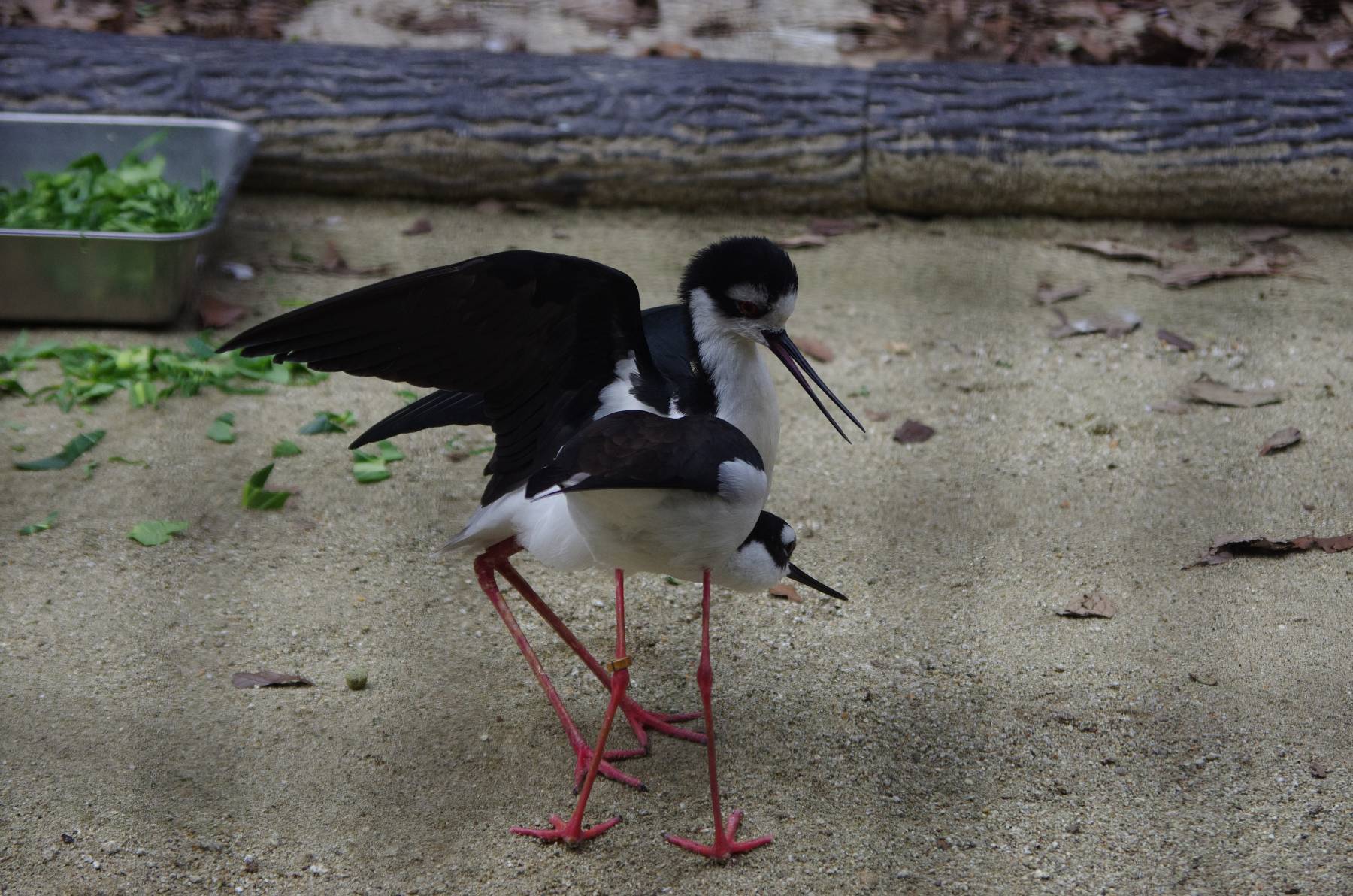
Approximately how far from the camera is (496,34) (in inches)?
199

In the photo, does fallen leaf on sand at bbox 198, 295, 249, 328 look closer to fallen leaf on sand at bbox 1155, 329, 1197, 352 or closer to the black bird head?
the black bird head

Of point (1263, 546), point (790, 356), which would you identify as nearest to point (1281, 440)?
point (1263, 546)

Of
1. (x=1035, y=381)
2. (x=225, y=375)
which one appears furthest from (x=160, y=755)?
(x=1035, y=381)

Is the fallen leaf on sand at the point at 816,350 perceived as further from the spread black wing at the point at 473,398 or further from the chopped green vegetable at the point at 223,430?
the chopped green vegetable at the point at 223,430

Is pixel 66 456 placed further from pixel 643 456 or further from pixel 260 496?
pixel 643 456

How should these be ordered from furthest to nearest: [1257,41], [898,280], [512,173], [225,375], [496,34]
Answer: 1. [496,34]
2. [1257,41]
3. [512,173]
4. [898,280]
5. [225,375]

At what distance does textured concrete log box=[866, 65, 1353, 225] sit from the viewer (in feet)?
13.1

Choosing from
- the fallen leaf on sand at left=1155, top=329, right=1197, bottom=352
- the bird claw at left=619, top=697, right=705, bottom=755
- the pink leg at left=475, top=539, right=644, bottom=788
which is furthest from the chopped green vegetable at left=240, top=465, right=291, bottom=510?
the fallen leaf on sand at left=1155, top=329, right=1197, bottom=352

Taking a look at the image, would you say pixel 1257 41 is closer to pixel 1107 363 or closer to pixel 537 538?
pixel 1107 363

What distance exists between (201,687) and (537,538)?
2.29ft

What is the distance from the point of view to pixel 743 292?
2.11m

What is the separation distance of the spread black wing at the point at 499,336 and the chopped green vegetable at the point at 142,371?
1.35 metres

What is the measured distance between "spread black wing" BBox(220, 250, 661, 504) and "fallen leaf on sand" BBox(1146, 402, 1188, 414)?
164 centimetres

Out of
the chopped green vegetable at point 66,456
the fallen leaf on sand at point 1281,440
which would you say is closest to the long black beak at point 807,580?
the fallen leaf on sand at point 1281,440
